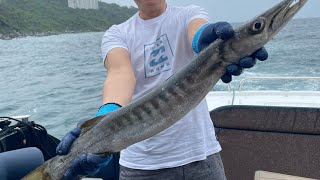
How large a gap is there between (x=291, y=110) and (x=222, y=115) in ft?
2.09

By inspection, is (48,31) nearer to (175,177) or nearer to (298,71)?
(298,71)

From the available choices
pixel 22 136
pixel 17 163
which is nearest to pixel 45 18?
pixel 22 136

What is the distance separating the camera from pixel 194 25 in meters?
2.60

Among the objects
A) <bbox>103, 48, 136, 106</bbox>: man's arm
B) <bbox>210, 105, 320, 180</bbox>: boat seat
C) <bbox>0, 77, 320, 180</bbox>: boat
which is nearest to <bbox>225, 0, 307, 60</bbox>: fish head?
<bbox>103, 48, 136, 106</bbox>: man's arm

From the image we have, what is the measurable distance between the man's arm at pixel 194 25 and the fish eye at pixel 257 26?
545 mm

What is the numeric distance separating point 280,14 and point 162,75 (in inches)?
34.7

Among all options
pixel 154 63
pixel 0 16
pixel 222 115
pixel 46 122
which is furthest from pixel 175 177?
pixel 0 16

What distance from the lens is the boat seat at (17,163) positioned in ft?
11.5

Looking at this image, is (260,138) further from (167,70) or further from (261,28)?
→ (261,28)

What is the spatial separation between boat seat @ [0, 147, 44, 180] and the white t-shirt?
4.06ft

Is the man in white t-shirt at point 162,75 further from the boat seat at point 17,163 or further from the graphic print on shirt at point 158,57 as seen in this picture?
the boat seat at point 17,163

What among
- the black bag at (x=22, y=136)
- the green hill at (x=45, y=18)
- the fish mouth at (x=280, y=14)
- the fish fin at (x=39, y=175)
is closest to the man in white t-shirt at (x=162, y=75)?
the fish fin at (x=39, y=175)

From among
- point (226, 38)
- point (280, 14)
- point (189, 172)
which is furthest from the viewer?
point (189, 172)

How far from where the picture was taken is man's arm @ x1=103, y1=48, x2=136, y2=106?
8.45 ft
